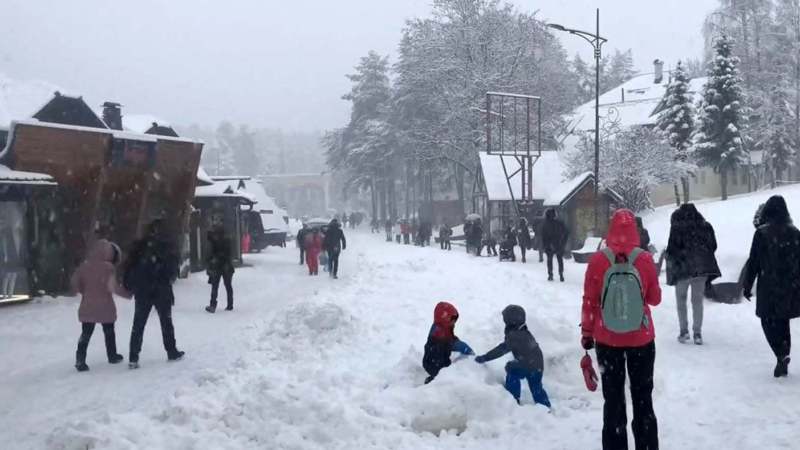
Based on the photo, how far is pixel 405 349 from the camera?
878 centimetres

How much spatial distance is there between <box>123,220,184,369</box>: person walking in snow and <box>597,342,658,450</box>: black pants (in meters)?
6.03


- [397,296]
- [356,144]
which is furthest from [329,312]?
[356,144]

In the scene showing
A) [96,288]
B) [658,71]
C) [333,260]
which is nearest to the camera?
[96,288]

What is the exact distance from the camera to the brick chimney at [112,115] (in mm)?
23922

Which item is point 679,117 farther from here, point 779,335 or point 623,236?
point 623,236

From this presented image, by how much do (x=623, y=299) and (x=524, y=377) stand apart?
7.41 ft

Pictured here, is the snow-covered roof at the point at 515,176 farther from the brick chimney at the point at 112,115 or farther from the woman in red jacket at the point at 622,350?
the woman in red jacket at the point at 622,350

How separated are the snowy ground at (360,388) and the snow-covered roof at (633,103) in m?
47.6

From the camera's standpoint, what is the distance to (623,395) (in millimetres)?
4832

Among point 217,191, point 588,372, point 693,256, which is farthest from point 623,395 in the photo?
point 217,191

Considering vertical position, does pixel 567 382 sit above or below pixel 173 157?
below

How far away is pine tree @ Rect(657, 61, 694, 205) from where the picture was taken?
43969 millimetres

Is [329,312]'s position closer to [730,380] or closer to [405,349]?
[405,349]

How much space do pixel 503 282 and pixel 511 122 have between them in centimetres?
3182
